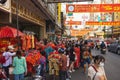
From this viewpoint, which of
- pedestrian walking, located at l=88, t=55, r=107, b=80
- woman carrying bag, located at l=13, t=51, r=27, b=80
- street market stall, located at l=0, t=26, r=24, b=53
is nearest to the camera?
pedestrian walking, located at l=88, t=55, r=107, b=80

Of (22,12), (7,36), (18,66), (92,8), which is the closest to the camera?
Result: (18,66)

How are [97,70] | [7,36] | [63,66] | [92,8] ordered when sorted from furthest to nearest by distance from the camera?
[92,8], [7,36], [63,66], [97,70]

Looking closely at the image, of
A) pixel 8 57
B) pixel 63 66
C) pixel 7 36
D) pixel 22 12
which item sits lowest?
pixel 63 66

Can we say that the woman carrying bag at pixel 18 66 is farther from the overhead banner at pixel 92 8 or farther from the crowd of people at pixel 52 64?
the overhead banner at pixel 92 8

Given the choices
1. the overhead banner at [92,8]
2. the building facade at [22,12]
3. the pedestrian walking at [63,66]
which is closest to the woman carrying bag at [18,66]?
the building facade at [22,12]

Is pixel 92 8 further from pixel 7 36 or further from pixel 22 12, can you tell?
pixel 7 36

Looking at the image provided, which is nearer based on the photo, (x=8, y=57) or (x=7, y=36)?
(x=8, y=57)

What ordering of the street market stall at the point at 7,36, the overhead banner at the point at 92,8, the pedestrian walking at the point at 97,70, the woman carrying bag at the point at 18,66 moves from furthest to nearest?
the overhead banner at the point at 92,8 < the street market stall at the point at 7,36 < the woman carrying bag at the point at 18,66 < the pedestrian walking at the point at 97,70

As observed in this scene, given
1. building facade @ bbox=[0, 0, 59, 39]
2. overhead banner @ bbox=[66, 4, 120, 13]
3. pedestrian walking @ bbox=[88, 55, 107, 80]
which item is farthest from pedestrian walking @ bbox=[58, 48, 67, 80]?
overhead banner @ bbox=[66, 4, 120, 13]

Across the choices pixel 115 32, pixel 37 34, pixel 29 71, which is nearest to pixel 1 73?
pixel 29 71

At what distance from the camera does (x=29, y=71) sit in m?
14.0

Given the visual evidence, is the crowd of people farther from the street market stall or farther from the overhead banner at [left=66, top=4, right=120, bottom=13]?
the overhead banner at [left=66, top=4, right=120, bottom=13]

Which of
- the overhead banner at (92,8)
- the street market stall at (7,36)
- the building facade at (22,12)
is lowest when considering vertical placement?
the street market stall at (7,36)

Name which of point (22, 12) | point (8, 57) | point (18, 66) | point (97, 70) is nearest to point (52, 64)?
point (8, 57)
